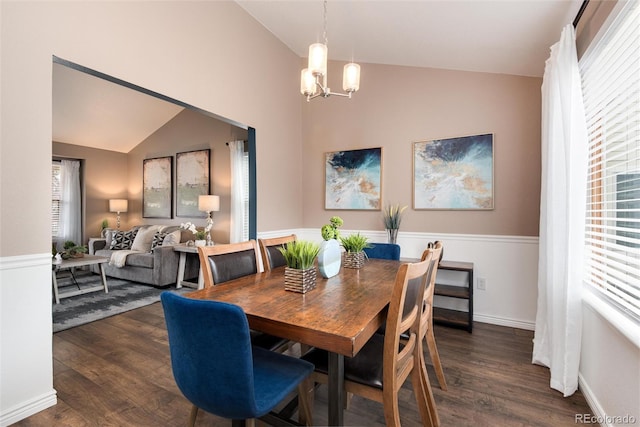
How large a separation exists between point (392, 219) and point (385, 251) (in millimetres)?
821

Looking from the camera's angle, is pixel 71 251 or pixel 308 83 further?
pixel 71 251

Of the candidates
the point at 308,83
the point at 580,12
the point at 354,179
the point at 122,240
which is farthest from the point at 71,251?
the point at 580,12

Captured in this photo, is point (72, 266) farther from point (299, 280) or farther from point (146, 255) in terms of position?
point (299, 280)

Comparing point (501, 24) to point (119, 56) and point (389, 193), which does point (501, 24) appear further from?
point (119, 56)

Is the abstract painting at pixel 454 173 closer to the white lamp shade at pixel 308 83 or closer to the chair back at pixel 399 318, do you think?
the white lamp shade at pixel 308 83

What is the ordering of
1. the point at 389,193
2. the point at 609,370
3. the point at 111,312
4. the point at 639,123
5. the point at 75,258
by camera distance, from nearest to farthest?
the point at 639,123 → the point at 609,370 → the point at 111,312 → the point at 389,193 → the point at 75,258

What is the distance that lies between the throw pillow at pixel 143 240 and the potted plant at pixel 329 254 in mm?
4258

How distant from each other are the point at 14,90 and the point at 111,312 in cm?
256

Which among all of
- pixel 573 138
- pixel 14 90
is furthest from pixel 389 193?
pixel 14 90

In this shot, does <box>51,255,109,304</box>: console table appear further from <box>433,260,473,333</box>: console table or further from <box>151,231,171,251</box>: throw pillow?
<box>433,260,473,333</box>: console table

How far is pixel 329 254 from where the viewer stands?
1.80 m

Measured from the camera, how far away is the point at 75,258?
4102 millimetres

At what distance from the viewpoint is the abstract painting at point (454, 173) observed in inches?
119

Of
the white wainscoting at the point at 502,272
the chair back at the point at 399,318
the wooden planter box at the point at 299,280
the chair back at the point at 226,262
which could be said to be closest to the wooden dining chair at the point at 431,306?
the chair back at the point at 399,318
